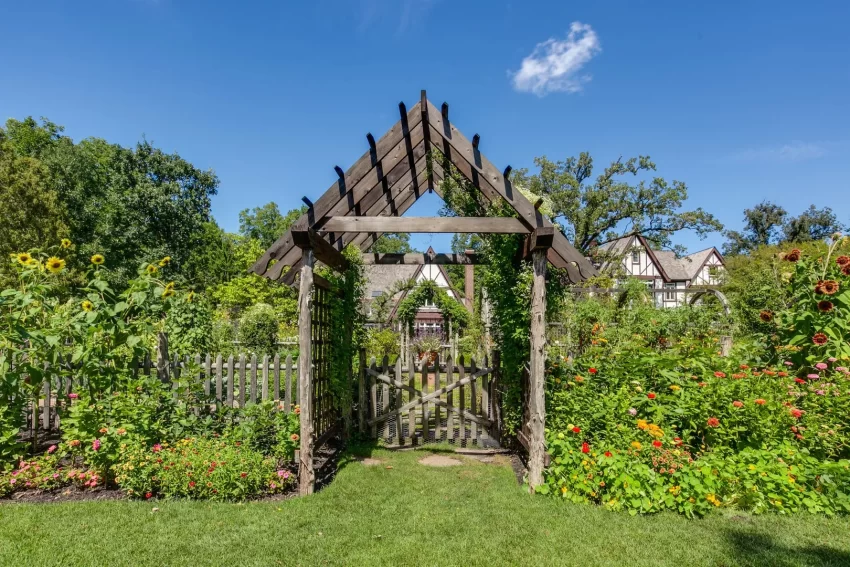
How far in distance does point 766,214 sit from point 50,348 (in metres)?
66.2

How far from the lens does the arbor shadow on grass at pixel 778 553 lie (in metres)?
3.23

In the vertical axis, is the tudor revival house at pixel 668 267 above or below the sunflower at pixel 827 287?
above

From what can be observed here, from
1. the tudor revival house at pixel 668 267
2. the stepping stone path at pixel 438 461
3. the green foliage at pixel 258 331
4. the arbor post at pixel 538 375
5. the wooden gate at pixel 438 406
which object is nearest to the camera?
the arbor post at pixel 538 375

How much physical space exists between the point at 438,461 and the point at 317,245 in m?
3.30

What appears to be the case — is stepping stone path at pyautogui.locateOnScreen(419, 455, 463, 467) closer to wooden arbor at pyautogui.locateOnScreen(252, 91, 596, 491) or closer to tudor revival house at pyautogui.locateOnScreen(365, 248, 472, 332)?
wooden arbor at pyautogui.locateOnScreen(252, 91, 596, 491)

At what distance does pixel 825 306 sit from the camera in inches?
214

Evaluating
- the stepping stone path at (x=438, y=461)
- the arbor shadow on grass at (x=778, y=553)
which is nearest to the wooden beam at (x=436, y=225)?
the stepping stone path at (x=438, y=461)

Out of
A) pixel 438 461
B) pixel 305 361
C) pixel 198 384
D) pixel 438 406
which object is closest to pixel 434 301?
pixel 438 406

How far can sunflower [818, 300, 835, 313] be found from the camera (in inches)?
214

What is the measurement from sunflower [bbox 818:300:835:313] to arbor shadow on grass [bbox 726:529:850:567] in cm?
315

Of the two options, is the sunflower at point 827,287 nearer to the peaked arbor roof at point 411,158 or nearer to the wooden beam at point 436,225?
the peaked arbor roof at point 411,158

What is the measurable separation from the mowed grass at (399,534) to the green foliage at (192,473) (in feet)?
0.54

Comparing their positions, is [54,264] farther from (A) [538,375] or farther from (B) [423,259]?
(A) [538,375]

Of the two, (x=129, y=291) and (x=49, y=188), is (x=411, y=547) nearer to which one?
(x=129, y=291)
